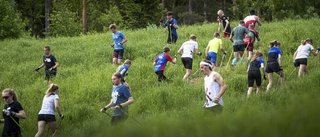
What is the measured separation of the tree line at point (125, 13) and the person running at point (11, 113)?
2639 cm

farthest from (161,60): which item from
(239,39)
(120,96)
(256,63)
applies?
(120,96)

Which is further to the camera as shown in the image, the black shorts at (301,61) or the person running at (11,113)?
the black shorts at (301,61)

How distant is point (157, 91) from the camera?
1433 centimetres

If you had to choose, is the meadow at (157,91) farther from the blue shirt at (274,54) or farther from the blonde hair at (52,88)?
the blonde hair at (52,88)

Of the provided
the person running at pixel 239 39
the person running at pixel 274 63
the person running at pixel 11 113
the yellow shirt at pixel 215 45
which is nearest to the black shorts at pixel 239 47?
the person running at pixel 239 39

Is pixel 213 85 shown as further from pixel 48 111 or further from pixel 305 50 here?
pixel 305 50

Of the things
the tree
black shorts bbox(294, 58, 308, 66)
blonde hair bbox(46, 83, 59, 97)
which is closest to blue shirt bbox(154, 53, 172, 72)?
black shorts bbox(294, 58, 308, 66)

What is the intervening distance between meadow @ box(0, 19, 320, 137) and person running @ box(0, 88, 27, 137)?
136 centimetres

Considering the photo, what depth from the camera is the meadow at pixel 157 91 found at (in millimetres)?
2822

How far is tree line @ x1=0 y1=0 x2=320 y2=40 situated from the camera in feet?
121

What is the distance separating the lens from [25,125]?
12.8 meters

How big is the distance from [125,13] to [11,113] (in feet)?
124

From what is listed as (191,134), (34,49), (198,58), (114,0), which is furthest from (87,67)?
(114,0)

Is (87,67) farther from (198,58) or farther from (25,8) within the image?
(25,8)
